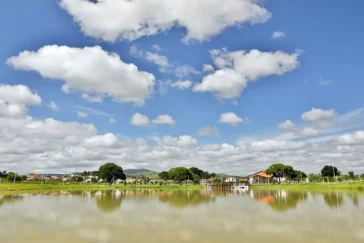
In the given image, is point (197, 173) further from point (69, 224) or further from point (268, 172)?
point (69, 224)

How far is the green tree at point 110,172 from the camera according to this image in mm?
122875

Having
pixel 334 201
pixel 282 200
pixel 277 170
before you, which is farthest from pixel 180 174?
pixel 334 201

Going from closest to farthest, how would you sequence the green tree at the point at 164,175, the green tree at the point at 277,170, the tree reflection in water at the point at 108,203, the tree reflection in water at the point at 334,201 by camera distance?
the tree reflection in water at the point at 108,203 → the tree reflection in water at the point at 334,201 → the green tree at the point at 277,170 → the green tree at the point at 164,175

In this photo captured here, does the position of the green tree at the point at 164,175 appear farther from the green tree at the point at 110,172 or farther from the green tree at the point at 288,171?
the green tree at the point at 288,171

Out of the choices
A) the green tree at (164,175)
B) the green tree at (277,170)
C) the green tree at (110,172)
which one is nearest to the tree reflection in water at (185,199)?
the green tree at (277,170)

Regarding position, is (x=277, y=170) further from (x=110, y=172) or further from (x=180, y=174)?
(x=110, y=172)

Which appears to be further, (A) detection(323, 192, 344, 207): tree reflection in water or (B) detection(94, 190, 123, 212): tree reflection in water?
(A) detection(323, 192, 344, 207): tree reflection in water

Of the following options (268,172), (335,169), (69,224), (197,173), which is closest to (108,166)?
(197,173)

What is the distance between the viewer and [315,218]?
22.1 m

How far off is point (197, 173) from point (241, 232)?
141 metres

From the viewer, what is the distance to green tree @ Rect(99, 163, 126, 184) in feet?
403

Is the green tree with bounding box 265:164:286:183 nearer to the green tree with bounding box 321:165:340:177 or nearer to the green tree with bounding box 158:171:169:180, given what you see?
the green tree with bounding box 321:165:340:177

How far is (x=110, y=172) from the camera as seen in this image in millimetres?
123000

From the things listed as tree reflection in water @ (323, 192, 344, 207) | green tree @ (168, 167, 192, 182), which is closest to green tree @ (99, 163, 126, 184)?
green tree @ (168, 167, 192, 182)
